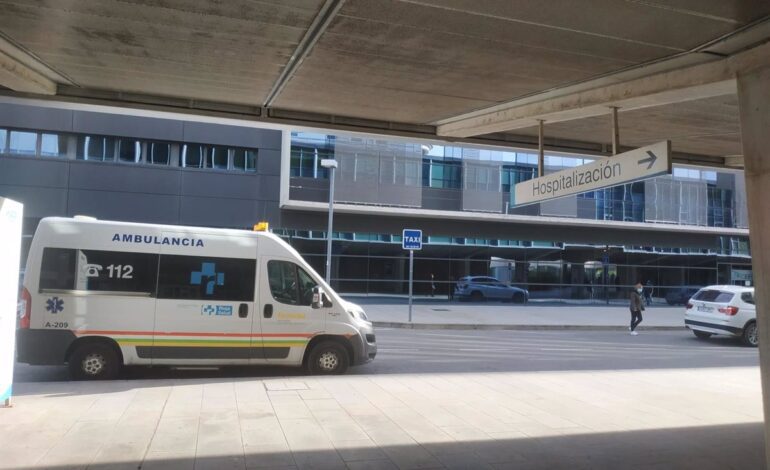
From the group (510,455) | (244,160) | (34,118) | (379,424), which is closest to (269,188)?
(244,160)

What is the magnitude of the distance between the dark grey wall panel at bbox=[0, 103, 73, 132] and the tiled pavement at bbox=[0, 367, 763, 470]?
68.1 ft

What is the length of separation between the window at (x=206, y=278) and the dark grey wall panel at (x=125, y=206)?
62.9 feet

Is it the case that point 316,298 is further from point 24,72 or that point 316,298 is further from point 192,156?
point 192,156

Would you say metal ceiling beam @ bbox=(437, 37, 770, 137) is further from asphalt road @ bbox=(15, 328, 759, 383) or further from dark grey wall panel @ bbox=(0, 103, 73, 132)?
dark grey wall panel @ bbox=(0, 103, 73, 132)

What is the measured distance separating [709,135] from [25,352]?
11.3 meters

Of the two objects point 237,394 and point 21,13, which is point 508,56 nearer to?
point 21,13

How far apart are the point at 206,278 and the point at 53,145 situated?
2106cm

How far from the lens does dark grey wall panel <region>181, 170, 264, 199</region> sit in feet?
92.1

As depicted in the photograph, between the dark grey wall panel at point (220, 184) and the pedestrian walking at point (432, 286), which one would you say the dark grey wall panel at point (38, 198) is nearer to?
the dark grey wall panel at point (220, 184)

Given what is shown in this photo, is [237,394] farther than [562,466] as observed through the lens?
Yes

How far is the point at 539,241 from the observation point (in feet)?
112

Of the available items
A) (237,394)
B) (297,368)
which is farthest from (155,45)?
(297,368)

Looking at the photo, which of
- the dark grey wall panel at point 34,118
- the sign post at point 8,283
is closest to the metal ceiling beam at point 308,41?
the sign post at point 8,283

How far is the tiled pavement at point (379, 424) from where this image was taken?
5645 millimetres
